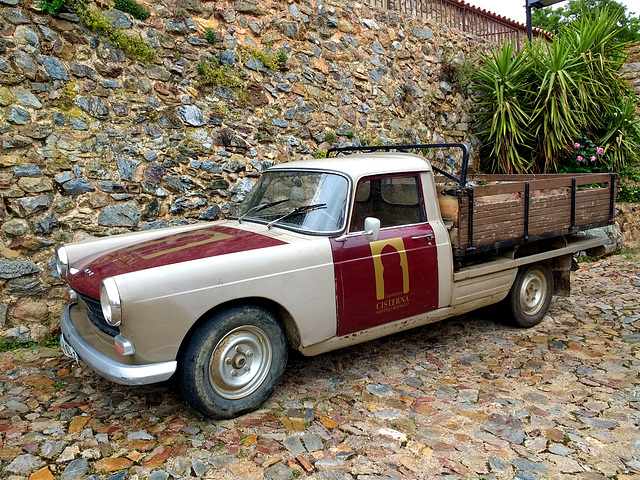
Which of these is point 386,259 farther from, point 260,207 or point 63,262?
point 63,262

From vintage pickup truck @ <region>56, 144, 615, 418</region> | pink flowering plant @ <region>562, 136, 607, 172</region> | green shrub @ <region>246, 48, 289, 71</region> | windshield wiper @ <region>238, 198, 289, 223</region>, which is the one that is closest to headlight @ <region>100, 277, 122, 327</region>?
vintage pickup truck @ <region>56, 144, 615, 418</region>

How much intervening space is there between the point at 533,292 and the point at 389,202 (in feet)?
7.33

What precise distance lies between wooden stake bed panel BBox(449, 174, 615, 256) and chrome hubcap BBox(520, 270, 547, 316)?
19.5 inches

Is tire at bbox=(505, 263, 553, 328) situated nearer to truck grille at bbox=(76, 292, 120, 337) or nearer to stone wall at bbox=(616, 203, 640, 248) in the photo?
truck grille at bbox=(76, 292, 120, 337)

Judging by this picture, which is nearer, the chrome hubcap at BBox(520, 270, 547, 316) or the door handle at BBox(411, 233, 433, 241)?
the door handle at BBox(411, 233, 433, 241)

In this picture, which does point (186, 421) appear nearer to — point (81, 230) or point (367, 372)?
point (367, 372)

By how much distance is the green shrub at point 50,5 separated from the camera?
15.9 feet

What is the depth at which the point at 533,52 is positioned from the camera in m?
8.84

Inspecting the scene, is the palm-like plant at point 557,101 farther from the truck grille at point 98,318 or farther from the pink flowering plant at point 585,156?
the truck grille at point 98,318

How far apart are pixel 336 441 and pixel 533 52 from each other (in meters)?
8.22

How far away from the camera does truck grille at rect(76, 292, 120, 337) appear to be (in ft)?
10.4

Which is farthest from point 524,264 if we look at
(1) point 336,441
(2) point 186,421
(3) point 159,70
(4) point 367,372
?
(3) point 159,70

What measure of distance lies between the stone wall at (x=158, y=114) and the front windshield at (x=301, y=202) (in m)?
1.72

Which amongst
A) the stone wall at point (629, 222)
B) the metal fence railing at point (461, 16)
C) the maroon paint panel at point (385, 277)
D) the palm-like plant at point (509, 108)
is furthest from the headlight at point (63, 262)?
the stone wall at point (629, 222)
